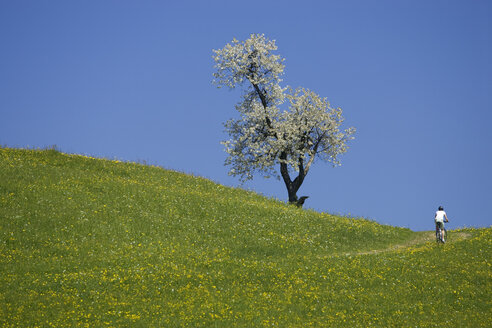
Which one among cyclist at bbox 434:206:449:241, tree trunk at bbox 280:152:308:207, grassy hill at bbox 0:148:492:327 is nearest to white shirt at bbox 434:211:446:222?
cyclist at bbox 434:206:449:241

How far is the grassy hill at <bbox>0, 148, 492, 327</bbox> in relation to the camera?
872 inches

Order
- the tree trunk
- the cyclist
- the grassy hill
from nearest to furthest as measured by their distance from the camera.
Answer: the grassy hill, the cyclist, the tree trunk

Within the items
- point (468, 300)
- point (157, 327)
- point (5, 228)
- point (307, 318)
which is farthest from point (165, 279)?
point (468, 300)

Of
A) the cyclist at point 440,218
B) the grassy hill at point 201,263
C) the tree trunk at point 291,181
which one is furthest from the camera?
the tree trunk at point 291,181

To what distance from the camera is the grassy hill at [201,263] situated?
872 inches

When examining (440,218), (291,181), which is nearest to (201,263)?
(440,218)

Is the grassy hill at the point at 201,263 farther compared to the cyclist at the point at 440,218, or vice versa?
the cyclist at the point at 440,218

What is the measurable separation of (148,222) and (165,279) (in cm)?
951

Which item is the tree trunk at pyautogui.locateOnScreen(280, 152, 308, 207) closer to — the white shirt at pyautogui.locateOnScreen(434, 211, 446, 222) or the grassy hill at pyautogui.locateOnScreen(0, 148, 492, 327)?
the grassy hill at pyautogui.locateOnScreen(0, 148, 492, 327)

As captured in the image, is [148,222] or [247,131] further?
[247,131]

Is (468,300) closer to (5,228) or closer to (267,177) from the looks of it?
(5,228)

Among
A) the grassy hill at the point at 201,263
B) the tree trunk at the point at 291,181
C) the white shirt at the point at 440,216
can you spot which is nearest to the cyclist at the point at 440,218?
the white shirt at the point at 440,216

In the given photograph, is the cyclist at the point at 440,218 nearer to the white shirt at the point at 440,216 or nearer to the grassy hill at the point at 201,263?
the white shirt at the point at 440,216

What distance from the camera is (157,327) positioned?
20.6 m
